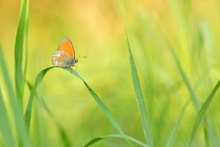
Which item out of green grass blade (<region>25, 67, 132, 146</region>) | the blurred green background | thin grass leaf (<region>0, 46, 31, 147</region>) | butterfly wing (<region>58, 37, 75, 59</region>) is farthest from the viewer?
the blurred green background

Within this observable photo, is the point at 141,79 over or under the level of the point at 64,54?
under

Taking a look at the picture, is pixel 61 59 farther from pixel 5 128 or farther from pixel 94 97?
pixel 5 128

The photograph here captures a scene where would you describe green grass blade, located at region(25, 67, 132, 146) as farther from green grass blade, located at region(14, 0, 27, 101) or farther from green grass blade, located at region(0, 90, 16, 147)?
green grass blade, located at region(0, 90, 16, 147)

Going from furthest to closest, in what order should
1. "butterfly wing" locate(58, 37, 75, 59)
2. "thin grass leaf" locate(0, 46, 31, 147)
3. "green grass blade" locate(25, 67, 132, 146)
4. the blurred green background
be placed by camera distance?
1. the blurred green background
2. "butterfly wing" locate(58, 37, 75, 59)
3. "green grass blade" locate(25, 67, 132, 146)
4. "thin grass leaf" locate(0, 46, 31, 147)

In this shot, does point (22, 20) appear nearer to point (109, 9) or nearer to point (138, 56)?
point (138, 56)

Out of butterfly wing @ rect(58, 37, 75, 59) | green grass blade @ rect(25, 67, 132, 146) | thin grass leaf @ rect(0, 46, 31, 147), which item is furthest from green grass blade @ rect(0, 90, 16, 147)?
butterfly wing @ rect(58, 37, 75, 59)

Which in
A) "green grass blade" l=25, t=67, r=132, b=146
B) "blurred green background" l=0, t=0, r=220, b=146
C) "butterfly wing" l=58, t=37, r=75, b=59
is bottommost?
"blurred green background" l=0, t=0, r=220, b=146

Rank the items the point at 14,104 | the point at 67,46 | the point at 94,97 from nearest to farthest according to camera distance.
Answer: the point at 14,104
the point at 94,97
the point at 67,46

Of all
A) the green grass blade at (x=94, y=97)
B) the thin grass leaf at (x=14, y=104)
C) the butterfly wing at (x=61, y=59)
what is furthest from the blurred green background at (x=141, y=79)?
the thin grass leaf at (x=14, y=104)

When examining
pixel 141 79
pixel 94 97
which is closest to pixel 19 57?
pixel 94 97
